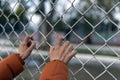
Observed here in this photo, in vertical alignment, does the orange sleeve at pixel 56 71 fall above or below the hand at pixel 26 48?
below

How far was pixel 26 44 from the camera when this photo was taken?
1.56 metres

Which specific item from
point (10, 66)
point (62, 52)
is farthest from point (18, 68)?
point (62, 52)

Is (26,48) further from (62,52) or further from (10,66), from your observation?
(62,52)

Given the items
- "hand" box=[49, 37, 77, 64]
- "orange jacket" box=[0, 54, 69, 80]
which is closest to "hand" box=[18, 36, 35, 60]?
"orange jacket" box=[0, 54, 69, 80]

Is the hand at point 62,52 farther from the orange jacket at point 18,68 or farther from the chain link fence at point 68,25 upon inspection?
the chain link fence at point 68,25

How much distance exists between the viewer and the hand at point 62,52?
51.1 inches

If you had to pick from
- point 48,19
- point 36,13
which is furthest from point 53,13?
point 36,13

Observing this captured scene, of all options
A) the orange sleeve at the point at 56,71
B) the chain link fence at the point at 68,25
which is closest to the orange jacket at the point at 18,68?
the orange sleeve at the point at 56,71

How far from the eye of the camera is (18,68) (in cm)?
149

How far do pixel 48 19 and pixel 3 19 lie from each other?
536 millimetres

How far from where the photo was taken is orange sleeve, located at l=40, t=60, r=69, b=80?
124cm

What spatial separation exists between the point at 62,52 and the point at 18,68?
0.25m

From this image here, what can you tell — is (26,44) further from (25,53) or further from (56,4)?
(56,4)

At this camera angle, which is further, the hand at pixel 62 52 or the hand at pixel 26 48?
the hand at pixel 26 48
